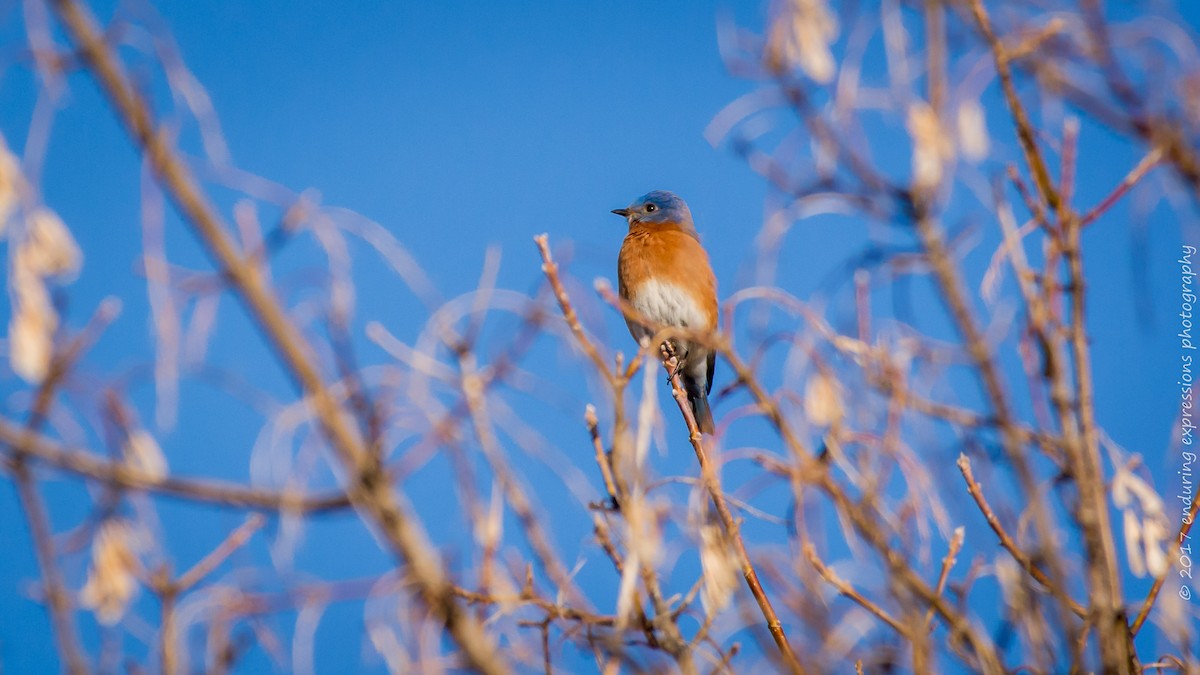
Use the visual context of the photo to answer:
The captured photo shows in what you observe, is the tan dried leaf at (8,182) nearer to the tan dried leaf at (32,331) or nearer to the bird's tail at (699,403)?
the tan dried leaf at (32,331)

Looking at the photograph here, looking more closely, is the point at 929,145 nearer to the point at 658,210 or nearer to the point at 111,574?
the point at 111,574

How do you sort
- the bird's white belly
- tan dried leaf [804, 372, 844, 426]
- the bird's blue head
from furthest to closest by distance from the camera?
1. the bird's blue head
2. the bird's white belly
3. tan dried leaf [804, 372, 844, 426]

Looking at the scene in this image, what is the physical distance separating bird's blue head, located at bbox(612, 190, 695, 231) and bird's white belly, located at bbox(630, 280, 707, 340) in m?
0.70

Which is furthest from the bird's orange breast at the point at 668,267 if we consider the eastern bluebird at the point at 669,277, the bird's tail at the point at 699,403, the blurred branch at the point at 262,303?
the blurred branch at the point at 262,303

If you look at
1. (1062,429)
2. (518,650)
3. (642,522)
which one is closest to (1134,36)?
(1062,429)

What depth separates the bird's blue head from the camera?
262 inches

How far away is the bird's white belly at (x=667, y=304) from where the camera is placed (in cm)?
602

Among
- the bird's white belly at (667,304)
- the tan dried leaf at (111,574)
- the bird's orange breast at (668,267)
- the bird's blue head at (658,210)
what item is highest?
the bird's blue head at (658,210)

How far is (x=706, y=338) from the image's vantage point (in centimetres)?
172

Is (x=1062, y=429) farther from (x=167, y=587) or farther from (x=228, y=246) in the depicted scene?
(x=167, y=587)

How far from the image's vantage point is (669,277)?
6.07 m

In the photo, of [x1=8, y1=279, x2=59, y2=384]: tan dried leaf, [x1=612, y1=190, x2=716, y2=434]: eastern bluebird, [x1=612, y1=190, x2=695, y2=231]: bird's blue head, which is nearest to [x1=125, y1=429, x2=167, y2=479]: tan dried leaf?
[x1=8, y1=279, x2=59, y2=384]: tan dried leaf

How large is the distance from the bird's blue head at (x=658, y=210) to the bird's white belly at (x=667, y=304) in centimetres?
70

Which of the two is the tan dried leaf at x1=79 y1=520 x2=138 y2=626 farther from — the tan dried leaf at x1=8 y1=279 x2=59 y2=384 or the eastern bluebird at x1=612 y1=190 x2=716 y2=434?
the eastern bluebird at x1=612 y1=190 x2=716 y2=434
